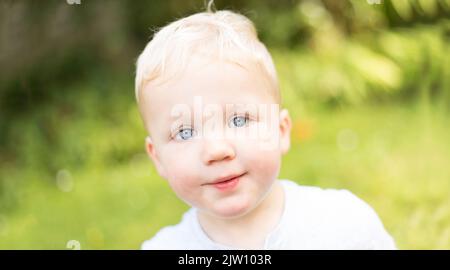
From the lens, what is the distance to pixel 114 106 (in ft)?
7.30

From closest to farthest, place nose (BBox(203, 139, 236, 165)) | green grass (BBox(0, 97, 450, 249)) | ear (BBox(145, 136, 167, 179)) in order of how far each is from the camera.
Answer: nose (BBox(203, 139, 236, 165)), ear (BBox(145, 136, 167, 179)), green grass (BBox(0, 97, 450, 249))

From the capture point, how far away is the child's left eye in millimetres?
1117

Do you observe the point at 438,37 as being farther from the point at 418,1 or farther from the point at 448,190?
the point at 448,190

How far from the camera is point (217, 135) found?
3.62 ft

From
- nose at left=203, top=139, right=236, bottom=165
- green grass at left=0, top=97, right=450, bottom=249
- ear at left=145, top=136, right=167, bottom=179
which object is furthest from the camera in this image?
green grass at left=0, top=97, right=450, bottom=249

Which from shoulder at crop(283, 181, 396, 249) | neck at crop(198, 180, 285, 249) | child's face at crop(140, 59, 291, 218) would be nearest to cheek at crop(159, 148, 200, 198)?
child's face at crop(140, 59, 291, 218)

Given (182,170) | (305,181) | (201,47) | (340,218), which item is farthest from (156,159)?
(305,181)

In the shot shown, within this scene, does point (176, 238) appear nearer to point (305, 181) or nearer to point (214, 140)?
point (214, 140)

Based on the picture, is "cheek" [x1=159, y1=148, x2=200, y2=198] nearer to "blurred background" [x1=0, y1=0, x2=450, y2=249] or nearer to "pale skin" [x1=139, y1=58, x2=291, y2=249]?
"pale skin" [x1=139, y1=58, x2=291, y2=249]

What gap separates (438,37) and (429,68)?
13 centimetres

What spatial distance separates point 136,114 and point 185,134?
3.66 ft

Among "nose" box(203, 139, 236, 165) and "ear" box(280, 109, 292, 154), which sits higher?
"ear" box(280, 109, 292, 154)
